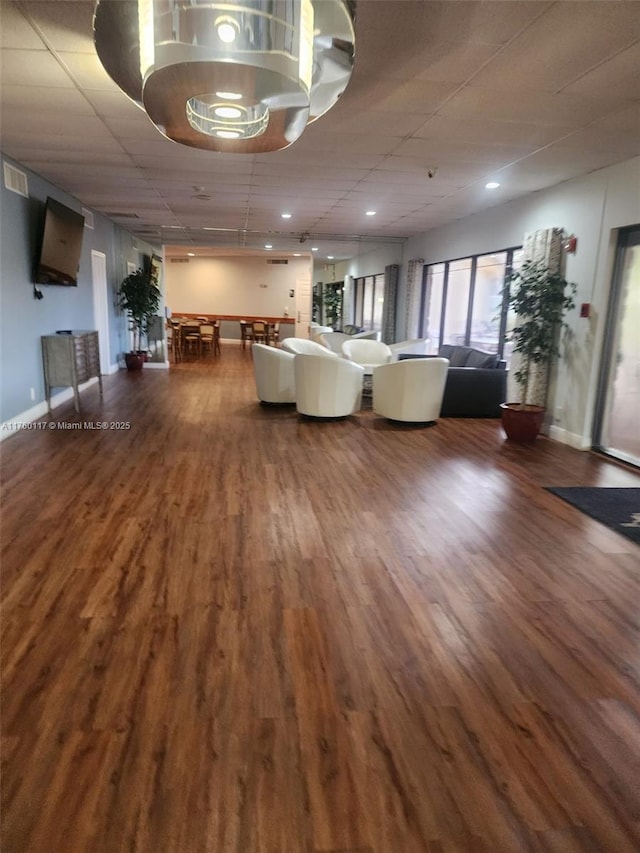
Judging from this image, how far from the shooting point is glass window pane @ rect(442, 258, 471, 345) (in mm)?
8930

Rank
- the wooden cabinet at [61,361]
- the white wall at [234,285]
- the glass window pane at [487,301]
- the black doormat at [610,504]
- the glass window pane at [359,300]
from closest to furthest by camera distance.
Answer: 1. the black doormat at [610,504]
2. the wooden cabinet at [61,361]
3. the glass window pane at [487,301]
4. the glass window pane at [359,300]
5. the white wall at [234,285]

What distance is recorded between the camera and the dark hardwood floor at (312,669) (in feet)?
4.97

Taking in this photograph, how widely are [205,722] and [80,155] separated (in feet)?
17.6

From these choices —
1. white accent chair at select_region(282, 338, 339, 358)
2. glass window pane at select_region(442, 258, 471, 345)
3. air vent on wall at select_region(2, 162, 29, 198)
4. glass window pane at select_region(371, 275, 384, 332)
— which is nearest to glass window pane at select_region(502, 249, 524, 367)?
glass window pane at select_region(442, 258, 471, 345)

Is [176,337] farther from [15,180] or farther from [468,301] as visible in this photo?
[15,180]

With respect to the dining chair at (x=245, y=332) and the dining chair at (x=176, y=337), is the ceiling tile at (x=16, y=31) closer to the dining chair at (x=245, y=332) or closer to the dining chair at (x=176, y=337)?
the dining chair at (x=176, y=337)

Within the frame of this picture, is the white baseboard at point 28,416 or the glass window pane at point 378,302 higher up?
the glass window pane at point 378,302

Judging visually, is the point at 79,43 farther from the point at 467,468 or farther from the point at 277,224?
the point at 277,224

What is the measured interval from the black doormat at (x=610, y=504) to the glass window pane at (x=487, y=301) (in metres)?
4.10

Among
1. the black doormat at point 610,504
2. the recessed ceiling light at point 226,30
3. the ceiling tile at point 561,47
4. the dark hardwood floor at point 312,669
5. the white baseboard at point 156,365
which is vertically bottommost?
the dark hardwood floor at point 312,669

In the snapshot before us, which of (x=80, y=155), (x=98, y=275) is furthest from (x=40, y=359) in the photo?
(x=98, y=275)

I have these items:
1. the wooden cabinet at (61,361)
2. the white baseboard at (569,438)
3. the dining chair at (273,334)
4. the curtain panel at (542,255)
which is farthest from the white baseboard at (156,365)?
the white baseboard at (569,438)

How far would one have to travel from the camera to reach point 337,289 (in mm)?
17344

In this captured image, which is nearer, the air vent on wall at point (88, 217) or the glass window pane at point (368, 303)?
the air vent on wall at point (88, 217)
